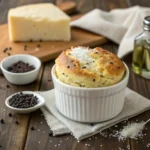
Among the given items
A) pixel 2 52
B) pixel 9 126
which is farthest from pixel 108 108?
pixel 2 52

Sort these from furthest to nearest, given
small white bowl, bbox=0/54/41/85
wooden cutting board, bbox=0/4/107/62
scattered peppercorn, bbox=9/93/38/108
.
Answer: wooden cutting board, bbox=0/4/107/62, small white bowl, bbox=0/54/41/85, scattered peppercorn, bbox=9/93/38/108

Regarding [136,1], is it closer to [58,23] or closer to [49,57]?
[58,23]

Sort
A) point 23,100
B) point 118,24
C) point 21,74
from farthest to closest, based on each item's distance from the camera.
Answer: point 118,24 → point 21,74 → point 23,100

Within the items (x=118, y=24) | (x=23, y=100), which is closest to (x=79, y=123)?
(x=23, y=100)

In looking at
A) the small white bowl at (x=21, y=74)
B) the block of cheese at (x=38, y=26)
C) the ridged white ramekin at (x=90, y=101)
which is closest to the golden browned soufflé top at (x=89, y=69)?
the ridged white ramekin at (x=90, y=101)

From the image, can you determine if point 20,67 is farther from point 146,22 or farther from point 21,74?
point 146,22

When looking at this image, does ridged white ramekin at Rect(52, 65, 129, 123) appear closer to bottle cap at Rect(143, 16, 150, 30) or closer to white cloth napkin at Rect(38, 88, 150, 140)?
white cloth napkin at Rect(38, 88, 150, 140)

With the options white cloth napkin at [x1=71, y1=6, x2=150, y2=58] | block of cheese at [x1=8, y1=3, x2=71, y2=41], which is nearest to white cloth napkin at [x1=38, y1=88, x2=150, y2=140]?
white cloth napkin at [x1=71, y1=6, x2=150, y2=58]
